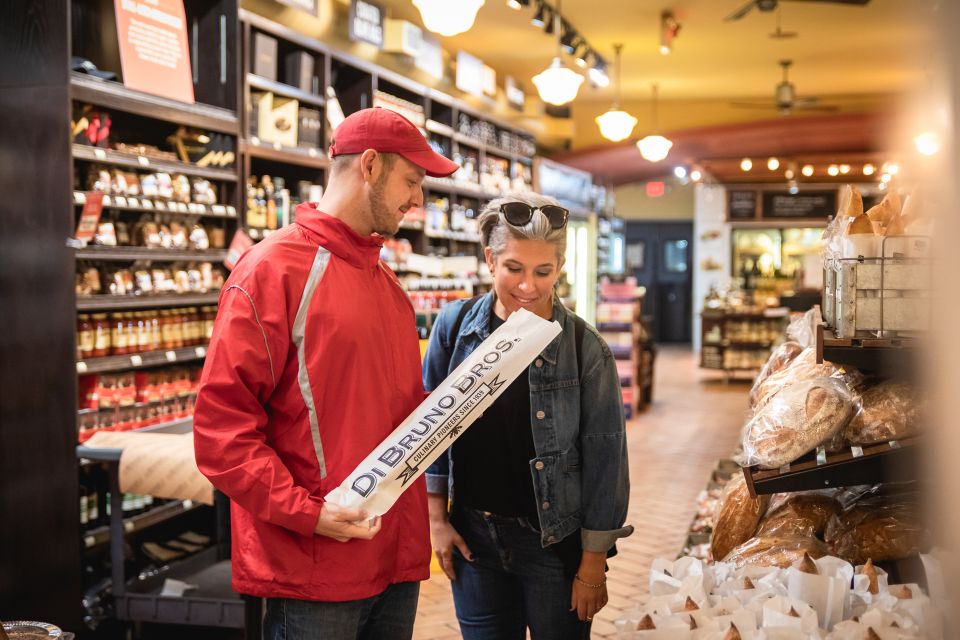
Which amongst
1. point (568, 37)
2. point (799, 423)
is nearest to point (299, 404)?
point (799, 423)

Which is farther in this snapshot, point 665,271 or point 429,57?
point 665,271

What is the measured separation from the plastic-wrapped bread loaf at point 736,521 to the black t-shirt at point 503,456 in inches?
24.5

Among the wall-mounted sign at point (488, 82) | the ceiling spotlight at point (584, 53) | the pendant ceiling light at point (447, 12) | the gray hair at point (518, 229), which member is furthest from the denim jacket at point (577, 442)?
the wall-mounted sign at point (488, 82)

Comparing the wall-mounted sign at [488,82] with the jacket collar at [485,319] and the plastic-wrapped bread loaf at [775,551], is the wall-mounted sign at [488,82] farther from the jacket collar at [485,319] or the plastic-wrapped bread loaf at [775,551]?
the plastic-wrapped bread loaf at [775,551]

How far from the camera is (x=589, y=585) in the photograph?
6.48ft

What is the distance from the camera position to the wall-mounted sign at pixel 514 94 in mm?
10594

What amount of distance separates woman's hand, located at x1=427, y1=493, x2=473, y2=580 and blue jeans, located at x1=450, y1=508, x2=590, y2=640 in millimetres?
15

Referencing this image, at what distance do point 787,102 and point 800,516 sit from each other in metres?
10.7

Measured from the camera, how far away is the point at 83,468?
13.9 ft

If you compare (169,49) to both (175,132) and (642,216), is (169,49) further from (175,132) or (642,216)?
(642,216)

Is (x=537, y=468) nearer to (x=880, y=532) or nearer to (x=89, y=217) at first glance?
(x=880, y=532)

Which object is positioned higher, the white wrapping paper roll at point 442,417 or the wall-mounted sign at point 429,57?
the wall-mounted sign at point 429,57

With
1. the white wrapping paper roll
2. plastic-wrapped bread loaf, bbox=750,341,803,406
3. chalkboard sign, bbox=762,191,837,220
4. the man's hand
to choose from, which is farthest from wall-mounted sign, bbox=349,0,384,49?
chalkboard sign, bbox=762,191,837,220

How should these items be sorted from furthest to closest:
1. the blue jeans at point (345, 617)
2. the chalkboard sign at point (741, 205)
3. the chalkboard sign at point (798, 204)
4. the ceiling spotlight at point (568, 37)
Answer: the chalkboard sign at point (741, 205) < the chalkboard sign at point (798, 204) < the ceiling spotlight at point (568, 37) < the blue jeans at point (345, 617)
